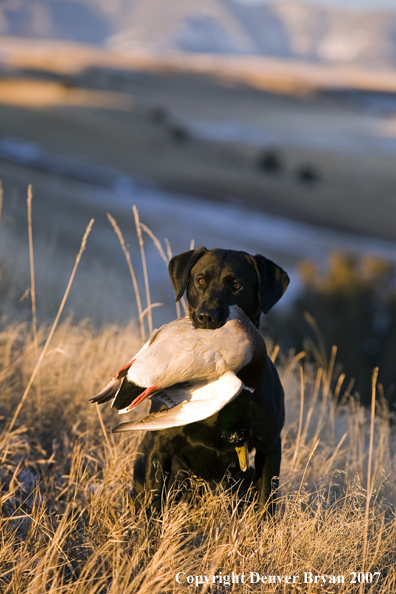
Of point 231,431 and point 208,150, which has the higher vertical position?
point 231,431

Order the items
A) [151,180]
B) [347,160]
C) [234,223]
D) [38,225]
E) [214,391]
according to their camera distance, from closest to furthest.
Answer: [214,391] → [38,225] → [234,223] → [151,180] → [347,160]

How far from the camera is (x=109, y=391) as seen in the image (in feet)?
7.57

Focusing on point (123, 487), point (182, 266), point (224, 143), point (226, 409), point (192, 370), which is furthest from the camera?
point (224, 143)

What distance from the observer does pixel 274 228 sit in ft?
66.9

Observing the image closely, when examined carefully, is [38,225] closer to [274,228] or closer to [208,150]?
[274,228]

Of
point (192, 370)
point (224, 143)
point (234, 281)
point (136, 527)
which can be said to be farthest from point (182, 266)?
point (224, 143)

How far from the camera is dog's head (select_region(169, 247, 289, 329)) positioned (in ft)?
7.16

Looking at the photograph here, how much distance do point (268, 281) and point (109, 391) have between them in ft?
2.67

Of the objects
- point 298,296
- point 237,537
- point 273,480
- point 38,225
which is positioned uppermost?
point 273,480

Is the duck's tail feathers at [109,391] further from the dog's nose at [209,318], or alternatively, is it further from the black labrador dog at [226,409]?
the dog's nose at [209,318]

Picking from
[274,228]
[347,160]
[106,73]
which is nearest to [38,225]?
[274,228]

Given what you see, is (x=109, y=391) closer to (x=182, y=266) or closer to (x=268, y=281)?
(x=182, y=266)

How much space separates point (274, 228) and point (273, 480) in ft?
60.7

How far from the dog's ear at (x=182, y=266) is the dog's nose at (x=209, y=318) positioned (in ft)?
0.95
